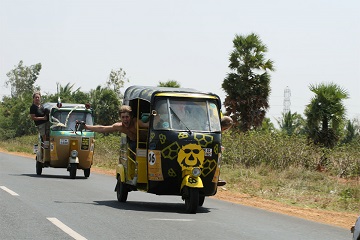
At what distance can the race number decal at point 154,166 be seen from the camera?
14633 millimetres

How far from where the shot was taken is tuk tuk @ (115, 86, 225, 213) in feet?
47.8

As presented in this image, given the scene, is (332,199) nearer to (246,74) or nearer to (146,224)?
(146,224)

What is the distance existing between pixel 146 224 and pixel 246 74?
3793cm

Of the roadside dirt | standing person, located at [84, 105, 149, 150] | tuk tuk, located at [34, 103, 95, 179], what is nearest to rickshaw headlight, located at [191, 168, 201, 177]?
standing person, located at [84, 105, 149, 150]

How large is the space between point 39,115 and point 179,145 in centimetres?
1105

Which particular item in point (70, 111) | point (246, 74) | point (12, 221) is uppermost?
point (246, 74)

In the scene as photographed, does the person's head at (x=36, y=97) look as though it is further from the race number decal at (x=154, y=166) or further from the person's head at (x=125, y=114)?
the race number decal at (x=154, y=166)

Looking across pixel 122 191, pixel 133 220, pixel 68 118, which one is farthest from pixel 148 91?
pixel 68 118

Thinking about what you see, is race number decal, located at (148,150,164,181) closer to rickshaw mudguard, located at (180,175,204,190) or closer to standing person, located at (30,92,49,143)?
rickshaw mudguard, located at (180,175,204,190)

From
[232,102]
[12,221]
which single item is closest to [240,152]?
[232,102]

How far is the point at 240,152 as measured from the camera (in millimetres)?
33125

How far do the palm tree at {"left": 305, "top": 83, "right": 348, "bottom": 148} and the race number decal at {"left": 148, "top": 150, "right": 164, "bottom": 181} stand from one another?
24.7m

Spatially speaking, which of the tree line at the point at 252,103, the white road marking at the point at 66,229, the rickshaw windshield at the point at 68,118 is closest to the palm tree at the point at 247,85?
the tree line at the point at 252,103

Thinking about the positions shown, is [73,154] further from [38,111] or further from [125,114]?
[125,114]
